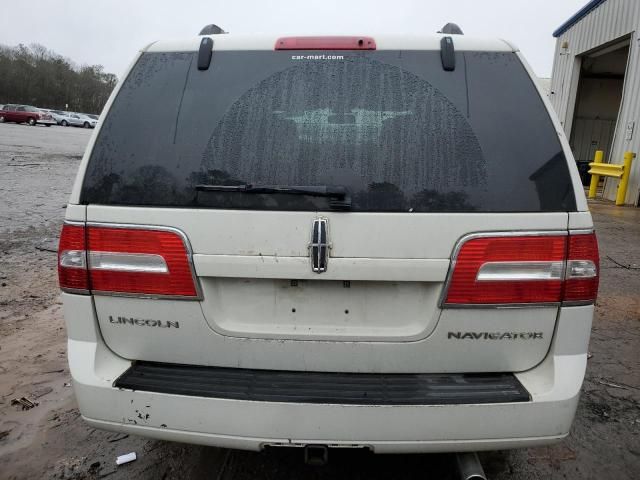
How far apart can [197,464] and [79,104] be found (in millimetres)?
86126

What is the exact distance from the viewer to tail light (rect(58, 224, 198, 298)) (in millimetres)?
1920

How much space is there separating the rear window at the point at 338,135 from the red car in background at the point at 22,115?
5406 centimetres

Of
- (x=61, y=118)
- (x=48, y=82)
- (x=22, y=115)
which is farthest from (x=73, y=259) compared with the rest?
(x=48, y=82)

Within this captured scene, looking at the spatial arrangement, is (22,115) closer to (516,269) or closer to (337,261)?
(337,261)

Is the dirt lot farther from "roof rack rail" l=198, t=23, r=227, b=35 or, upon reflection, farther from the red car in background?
the red car in background

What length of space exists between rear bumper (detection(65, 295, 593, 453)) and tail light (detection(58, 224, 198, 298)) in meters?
0.40

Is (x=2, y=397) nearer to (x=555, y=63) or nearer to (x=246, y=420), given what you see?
(x=246, y=420)

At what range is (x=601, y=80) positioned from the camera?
63.4 ft

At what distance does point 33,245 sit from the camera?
22.6 ft

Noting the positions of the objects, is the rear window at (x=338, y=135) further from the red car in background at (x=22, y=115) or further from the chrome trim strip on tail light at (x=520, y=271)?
the red car in background at (x=22, y=115)

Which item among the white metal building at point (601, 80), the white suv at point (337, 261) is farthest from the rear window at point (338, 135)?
the white metal building at point (601, 80)

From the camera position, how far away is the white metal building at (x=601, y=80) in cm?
1204

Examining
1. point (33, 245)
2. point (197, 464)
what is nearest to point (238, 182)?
point (197, 464)

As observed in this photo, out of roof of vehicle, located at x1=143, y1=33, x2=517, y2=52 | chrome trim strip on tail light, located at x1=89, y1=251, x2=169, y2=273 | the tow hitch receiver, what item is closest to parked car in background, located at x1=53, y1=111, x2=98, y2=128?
roof of vehicle, located at x1=143, y1=33, x2=517, y2=52
